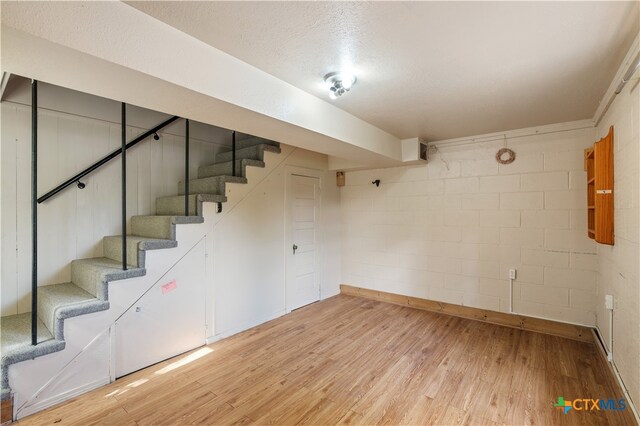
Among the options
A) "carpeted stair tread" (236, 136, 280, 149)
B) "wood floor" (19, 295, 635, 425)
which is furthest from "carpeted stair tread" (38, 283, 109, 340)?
"carpeted stair tread" (236, 136, 280, 149)

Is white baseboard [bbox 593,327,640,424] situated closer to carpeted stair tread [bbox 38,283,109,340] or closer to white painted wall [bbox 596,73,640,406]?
white painted wall [bbox 596,73,640,406]

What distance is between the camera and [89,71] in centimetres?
141

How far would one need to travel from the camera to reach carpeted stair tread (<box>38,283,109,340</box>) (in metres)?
2.07

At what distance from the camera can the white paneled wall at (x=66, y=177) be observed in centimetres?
241

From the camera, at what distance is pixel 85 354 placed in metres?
2.19

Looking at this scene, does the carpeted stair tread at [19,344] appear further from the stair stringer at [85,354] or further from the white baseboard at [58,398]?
the white baseboard at [58,398]

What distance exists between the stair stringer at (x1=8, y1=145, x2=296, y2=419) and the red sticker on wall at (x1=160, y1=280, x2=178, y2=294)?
10 cm

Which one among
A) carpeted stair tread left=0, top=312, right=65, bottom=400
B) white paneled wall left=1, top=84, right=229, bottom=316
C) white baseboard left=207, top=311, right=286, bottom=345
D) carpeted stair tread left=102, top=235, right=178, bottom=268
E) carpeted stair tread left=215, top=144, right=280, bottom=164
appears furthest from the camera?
carpeted stair tread left=215, top=144, right=280, bottom=164

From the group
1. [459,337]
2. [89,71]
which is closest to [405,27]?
[89,71]

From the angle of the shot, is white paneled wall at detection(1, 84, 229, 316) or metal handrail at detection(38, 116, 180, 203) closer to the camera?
white paneled wall at detection(1, 84, 229, 316)

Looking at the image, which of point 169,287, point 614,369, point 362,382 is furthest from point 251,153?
point 614,369

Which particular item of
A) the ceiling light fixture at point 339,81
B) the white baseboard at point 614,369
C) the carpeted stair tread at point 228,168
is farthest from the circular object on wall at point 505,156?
the carpeted stair tread at point 228,168

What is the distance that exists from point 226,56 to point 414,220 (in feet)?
11.0

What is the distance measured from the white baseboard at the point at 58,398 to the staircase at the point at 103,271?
0.17 m
